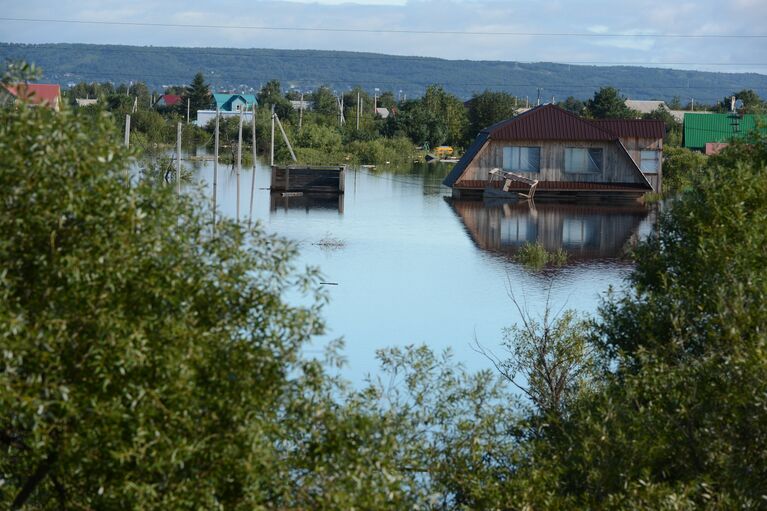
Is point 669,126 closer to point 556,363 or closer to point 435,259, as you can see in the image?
point 435,259

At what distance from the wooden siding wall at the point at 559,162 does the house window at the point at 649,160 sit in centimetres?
54

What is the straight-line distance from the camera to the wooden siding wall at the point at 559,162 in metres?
50.4

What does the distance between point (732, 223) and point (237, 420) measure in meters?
6.70

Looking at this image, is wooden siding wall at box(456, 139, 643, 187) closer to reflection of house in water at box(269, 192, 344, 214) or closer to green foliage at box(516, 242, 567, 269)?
reflection of house in water at box(269, 192, 344, 214)

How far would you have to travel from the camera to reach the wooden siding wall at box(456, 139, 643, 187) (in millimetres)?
50375

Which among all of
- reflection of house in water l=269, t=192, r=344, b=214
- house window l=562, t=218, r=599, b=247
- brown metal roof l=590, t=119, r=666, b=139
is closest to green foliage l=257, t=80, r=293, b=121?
reflection of house in water l=269, t=192, r=344, b=214

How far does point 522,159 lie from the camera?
5138 centimetres

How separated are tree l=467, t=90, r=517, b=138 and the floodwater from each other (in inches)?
1451

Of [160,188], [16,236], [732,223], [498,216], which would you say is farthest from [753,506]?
[498,216]

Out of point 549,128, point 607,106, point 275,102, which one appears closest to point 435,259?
point 549,128

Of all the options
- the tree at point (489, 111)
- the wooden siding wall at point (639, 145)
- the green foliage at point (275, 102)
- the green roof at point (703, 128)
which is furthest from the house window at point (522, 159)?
the tree at point (489, 111)

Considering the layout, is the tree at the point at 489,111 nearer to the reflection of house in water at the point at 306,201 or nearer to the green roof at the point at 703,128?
the green roof at the point at 703,128

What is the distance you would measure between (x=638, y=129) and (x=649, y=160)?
1.39m

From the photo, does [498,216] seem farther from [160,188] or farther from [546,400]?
[160,188]
